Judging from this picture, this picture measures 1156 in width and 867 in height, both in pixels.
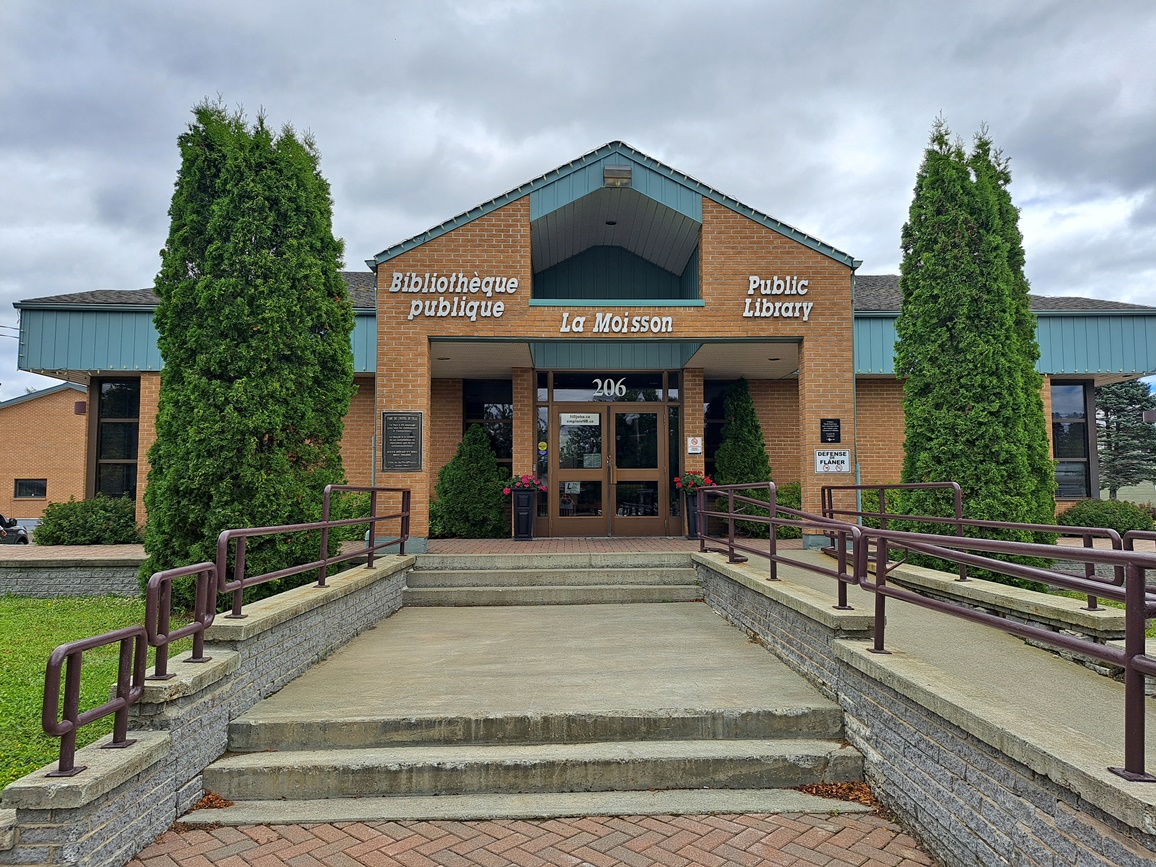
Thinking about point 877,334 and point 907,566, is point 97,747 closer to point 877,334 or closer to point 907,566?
point 907,566

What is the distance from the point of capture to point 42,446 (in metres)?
25.8

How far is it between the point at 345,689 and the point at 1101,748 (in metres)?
4.30

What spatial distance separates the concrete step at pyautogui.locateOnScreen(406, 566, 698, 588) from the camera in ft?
28.7

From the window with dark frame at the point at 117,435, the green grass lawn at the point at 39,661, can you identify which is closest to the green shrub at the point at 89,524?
the window with dark frame at the point at 117,435

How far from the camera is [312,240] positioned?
8.32m

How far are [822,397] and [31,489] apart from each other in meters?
27.1

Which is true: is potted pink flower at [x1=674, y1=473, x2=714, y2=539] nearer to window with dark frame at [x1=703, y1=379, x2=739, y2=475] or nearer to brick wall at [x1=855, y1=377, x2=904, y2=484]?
window with dark frame at [x1=703, y1=379, x2=739, y2=475]

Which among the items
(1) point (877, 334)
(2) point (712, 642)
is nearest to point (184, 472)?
(2) point (712, 642)

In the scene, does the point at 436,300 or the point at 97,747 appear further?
the point at 436,300

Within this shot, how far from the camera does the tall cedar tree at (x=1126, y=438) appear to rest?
2777 cm

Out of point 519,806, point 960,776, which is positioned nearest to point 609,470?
point 519,806

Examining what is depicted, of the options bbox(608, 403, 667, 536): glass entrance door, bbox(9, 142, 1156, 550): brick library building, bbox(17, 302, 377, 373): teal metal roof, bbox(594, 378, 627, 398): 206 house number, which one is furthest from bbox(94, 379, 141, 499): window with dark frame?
bbox(608, 403, 667, 536): glass entrance door

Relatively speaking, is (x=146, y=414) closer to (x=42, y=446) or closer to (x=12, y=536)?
(x=12, y=536)

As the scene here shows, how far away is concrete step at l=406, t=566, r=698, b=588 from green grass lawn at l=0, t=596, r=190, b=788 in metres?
2.87
